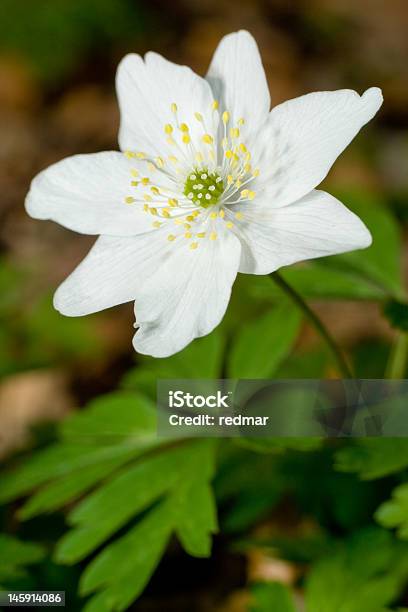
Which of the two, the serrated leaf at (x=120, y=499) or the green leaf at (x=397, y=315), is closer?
the green leaf at (x=397, y=315)

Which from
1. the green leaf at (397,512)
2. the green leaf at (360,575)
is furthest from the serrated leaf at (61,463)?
the green leaf at (397,512)

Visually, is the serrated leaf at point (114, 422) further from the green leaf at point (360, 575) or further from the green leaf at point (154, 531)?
the green leaf at point (360, 575)

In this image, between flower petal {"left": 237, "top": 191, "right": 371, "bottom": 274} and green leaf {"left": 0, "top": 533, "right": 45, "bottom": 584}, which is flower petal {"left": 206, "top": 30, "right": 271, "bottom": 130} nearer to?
flower petal {"left": 237, "top": 191, "right": 371, "bottom": 274}

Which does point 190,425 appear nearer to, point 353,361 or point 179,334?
point 179,334

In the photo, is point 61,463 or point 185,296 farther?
point 61,463

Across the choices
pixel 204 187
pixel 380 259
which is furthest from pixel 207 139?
pixel 380 259

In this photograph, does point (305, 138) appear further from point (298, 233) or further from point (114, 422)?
point (114, 422)

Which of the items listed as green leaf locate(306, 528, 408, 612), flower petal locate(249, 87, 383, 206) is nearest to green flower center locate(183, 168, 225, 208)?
flower petal locate(249, 87, 383, 206)
